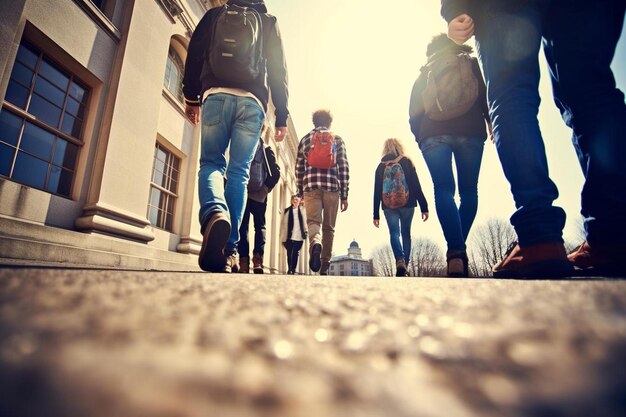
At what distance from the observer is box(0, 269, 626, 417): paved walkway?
0.12 meters

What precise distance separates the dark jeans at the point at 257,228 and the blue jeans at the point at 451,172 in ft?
6.95

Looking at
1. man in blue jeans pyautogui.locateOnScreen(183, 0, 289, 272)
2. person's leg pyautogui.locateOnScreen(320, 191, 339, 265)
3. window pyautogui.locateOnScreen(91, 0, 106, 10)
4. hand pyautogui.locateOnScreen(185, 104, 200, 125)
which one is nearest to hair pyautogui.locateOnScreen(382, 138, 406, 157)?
person's leg pyautogui.locateOnScreen(320, 191, 339, 265)

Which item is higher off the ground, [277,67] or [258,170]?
[277,67]

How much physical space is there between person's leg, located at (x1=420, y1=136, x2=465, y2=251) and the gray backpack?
0.20 meters

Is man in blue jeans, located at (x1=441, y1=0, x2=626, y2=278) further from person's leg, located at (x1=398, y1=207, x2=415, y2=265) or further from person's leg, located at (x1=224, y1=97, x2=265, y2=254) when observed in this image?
person's leg, located at (x1=398, y1=207, x2=415, y2=265)

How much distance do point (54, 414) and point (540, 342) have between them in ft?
0.78

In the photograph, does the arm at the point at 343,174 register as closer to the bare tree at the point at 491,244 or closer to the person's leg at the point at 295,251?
the person's leg at the point at 295,251

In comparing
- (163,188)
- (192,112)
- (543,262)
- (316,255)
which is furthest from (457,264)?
(163,188)

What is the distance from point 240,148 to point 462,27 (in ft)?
4.56

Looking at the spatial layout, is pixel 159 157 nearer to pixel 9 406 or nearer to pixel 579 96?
pixel 579 96

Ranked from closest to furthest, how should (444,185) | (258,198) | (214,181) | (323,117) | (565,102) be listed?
(565,102)
(214,181)
(444,185)
(258,198)
(323,117)

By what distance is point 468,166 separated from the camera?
237cm

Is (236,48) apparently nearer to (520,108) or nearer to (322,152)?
(520,108)

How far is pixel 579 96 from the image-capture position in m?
1.31
